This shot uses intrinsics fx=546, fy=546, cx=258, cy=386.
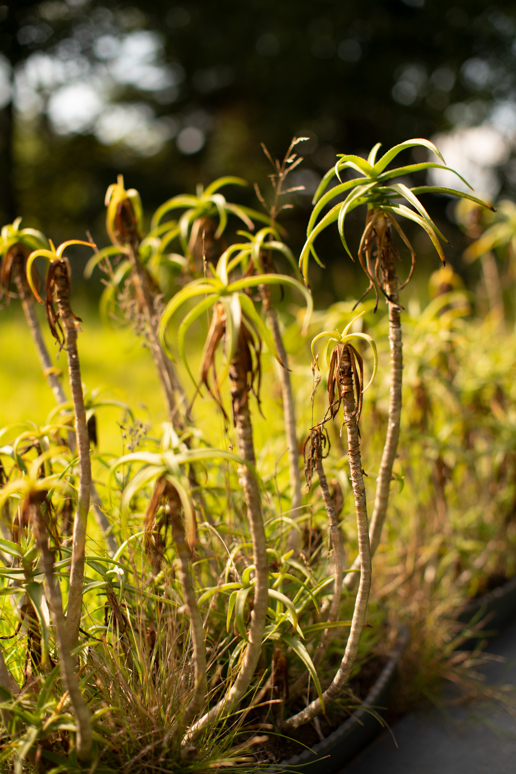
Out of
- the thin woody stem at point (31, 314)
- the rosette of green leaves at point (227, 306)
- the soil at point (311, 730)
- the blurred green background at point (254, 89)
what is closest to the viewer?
the rosette of green leaves at point (227, 306)

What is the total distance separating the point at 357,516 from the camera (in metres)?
0.83

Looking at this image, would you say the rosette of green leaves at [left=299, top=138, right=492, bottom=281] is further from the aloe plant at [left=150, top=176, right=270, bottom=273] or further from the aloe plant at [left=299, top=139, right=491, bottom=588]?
the aloe plant at [left=150, top=176, right=270, bottom=273]

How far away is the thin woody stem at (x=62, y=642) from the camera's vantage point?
24.1 inches

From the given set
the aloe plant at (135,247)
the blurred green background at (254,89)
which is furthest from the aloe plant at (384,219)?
the blurred green background at (254,89)

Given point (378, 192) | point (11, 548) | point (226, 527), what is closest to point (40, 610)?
point (11, 548)

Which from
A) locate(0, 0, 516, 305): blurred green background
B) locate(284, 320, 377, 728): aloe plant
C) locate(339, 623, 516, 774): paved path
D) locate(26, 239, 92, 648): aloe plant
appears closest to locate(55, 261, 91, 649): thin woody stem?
locate(26, 239, 92, 648): aloe plant

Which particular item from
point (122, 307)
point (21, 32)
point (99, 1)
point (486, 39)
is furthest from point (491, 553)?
point (21, 32)

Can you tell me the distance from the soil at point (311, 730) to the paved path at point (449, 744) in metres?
0.13

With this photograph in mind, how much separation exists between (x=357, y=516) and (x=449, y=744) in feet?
2.48

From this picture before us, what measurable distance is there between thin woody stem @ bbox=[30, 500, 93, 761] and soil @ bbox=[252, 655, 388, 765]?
31 centimetres

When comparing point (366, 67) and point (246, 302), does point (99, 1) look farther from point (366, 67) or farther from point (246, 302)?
point (246, 302)

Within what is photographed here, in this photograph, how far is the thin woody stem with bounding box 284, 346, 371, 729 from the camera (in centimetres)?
77

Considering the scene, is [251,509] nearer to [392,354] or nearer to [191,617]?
[191,617]

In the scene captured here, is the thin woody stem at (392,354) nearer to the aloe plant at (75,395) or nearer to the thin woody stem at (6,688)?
the aloe plant at (75,395)
